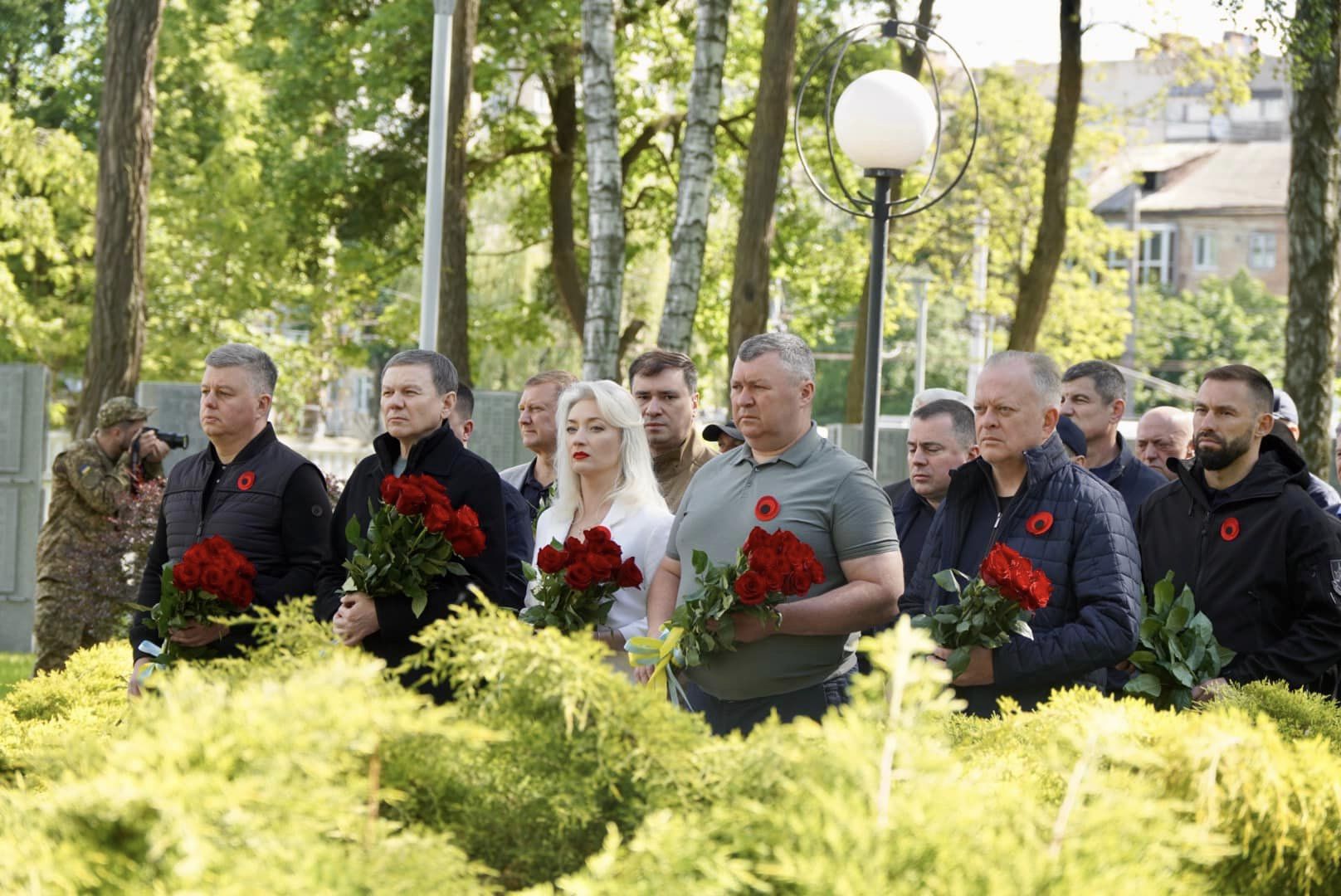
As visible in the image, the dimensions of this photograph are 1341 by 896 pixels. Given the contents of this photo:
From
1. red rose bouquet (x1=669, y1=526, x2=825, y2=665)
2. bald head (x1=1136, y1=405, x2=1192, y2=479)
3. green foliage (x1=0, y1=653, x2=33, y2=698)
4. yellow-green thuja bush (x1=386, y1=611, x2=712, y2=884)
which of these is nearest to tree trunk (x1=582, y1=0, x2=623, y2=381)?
green foliage (x1=0, y1=653, x2=33, y2=698)

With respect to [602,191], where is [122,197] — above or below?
below

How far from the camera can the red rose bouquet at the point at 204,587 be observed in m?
4.96

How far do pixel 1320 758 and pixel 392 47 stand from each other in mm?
23389

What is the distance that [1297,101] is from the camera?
13.9 metres

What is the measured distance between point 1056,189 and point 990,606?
53.0 ft

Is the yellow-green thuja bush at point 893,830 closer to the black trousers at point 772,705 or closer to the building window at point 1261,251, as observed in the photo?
the black trousers at point 772,705

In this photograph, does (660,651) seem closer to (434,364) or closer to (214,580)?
(214,580)

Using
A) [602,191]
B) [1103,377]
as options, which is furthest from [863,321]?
[1103,377]

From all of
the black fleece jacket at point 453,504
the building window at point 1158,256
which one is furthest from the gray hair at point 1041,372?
the building window at point 1158,256

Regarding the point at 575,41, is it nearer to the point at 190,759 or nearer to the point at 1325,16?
the point at 1325,16

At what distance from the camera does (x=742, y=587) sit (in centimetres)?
407

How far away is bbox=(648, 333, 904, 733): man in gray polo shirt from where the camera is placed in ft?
15.1

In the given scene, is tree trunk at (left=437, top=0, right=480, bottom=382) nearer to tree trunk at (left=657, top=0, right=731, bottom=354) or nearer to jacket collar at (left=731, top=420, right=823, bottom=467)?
tree trunk at (left=657, top=0, right=731, bottom=354)

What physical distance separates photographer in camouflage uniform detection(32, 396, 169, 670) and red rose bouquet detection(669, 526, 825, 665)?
8.33 meters
